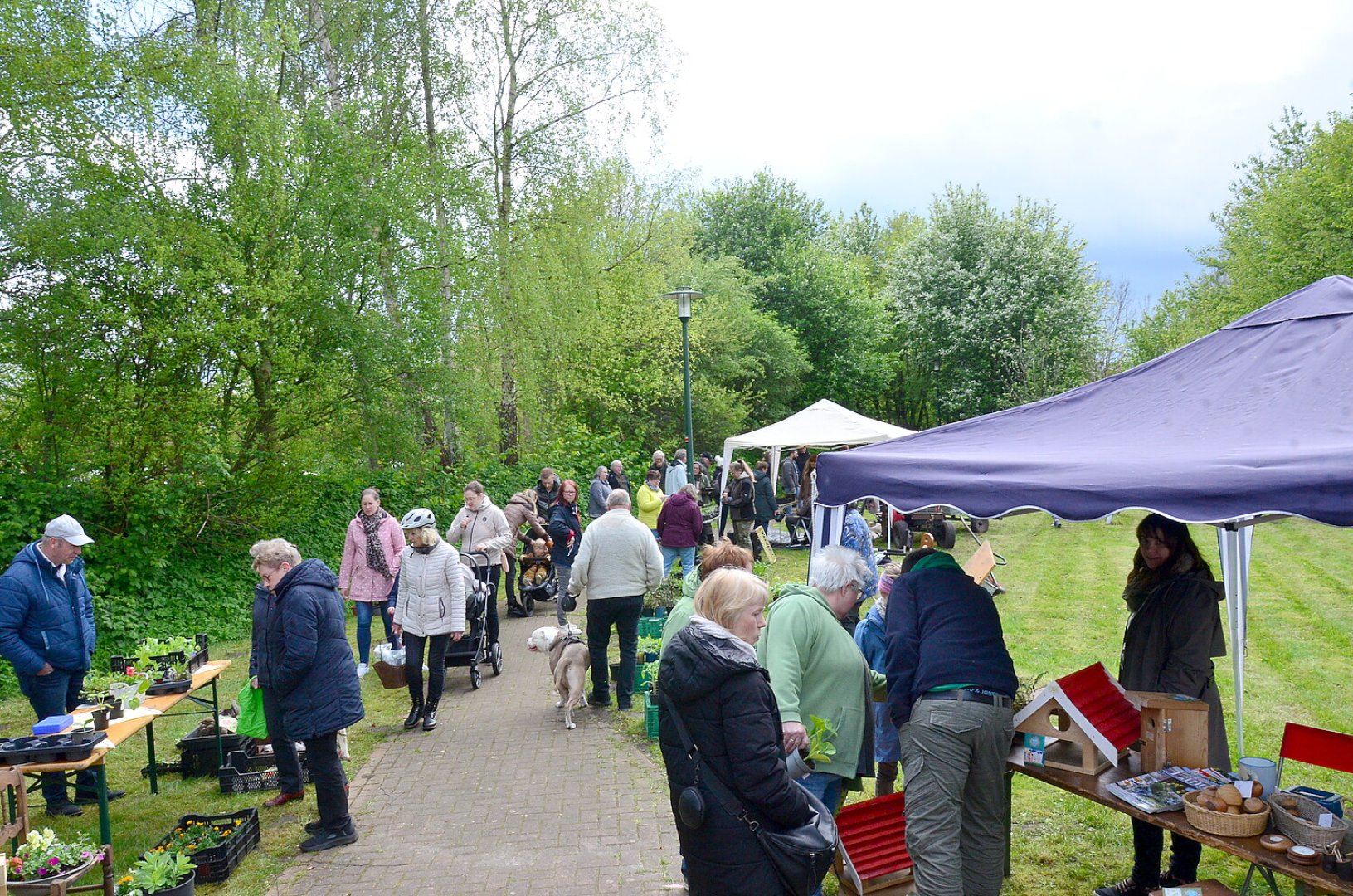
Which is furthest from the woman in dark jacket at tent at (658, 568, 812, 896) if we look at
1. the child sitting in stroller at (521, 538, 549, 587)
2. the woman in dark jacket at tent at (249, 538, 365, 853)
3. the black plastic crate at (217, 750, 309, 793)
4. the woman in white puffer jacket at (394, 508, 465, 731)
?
the child sitting in stroller at (521, 538, 549, 587)

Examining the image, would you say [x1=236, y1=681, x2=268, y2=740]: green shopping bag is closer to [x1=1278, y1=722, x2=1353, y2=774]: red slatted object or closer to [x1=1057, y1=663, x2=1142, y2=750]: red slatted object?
[x1=1057, y1=663, x2=1142, y2=750]: red slatted object

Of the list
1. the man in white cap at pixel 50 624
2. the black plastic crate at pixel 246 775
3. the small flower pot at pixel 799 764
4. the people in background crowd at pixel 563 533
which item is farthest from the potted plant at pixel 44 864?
the people in background crowd at pixel 563 533

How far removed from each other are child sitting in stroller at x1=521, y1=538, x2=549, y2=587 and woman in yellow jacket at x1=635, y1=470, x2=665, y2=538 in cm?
168

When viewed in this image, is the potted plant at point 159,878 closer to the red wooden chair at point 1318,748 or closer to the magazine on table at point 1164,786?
the magazine on table at point 1164,786

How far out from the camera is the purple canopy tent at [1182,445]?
3191 mm

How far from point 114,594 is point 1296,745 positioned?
34.7 ft

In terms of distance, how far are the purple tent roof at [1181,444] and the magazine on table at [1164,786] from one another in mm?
1333

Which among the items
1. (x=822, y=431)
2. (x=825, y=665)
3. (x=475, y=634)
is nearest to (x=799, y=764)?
(x=825, y=665)

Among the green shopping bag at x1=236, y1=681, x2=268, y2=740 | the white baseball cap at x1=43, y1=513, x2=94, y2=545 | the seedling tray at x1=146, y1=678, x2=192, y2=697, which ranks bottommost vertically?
the green shopping bag at x1=236, y1=681, x2=268, y2=740

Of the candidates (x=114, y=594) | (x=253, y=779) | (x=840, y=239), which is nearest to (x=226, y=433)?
(x=114, y=594)

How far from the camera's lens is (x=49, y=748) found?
4.71m

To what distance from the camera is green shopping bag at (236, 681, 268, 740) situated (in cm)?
595

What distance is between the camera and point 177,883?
15.0 feet

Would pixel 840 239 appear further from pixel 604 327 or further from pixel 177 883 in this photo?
pixel 177 883
